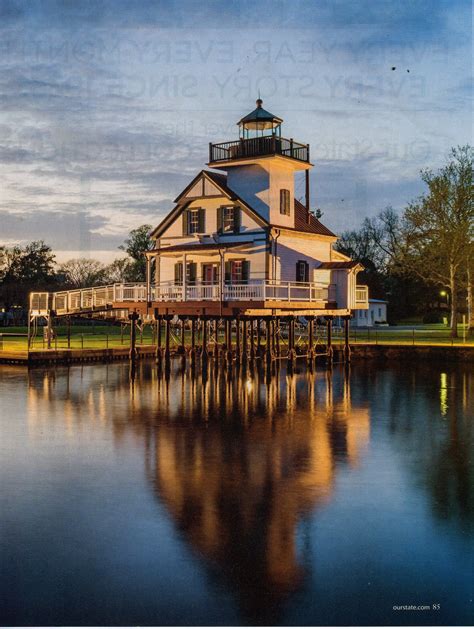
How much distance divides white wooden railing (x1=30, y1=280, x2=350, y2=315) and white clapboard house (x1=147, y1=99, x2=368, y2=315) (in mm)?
156

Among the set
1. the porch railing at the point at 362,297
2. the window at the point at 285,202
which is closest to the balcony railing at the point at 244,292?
the porch railing at the point at 362,297

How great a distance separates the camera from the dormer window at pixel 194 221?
4066 centimetres

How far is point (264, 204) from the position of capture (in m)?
39.7

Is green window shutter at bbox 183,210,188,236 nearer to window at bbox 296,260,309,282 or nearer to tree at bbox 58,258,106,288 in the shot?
window at bbox 296,260,309,282

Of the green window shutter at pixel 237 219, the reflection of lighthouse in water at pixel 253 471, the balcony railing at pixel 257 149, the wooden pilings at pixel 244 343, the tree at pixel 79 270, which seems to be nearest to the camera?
the reflection of lighthouse in water at pixel 253 471

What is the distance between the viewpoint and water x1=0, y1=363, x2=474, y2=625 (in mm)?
9102

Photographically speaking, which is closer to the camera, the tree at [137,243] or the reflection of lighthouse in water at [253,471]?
the reflection of lighthouse in water at [253,471]

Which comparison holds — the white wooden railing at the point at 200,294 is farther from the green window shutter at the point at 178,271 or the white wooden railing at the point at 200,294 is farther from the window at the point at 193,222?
the window at the point at 193,222

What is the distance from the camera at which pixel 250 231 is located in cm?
3922

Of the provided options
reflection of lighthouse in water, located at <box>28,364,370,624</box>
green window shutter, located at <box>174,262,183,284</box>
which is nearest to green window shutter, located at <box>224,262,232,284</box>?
green window shutter, located at <box>174,262,183,284</box>

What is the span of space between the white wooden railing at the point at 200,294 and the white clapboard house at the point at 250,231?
0.16 meters

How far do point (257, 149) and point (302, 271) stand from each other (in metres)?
6.92

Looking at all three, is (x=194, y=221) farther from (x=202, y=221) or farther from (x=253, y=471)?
(x=253, y=471)

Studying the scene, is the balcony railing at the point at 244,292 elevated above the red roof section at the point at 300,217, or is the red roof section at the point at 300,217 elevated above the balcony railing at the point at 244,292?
the red roof section at the point at 300,217
